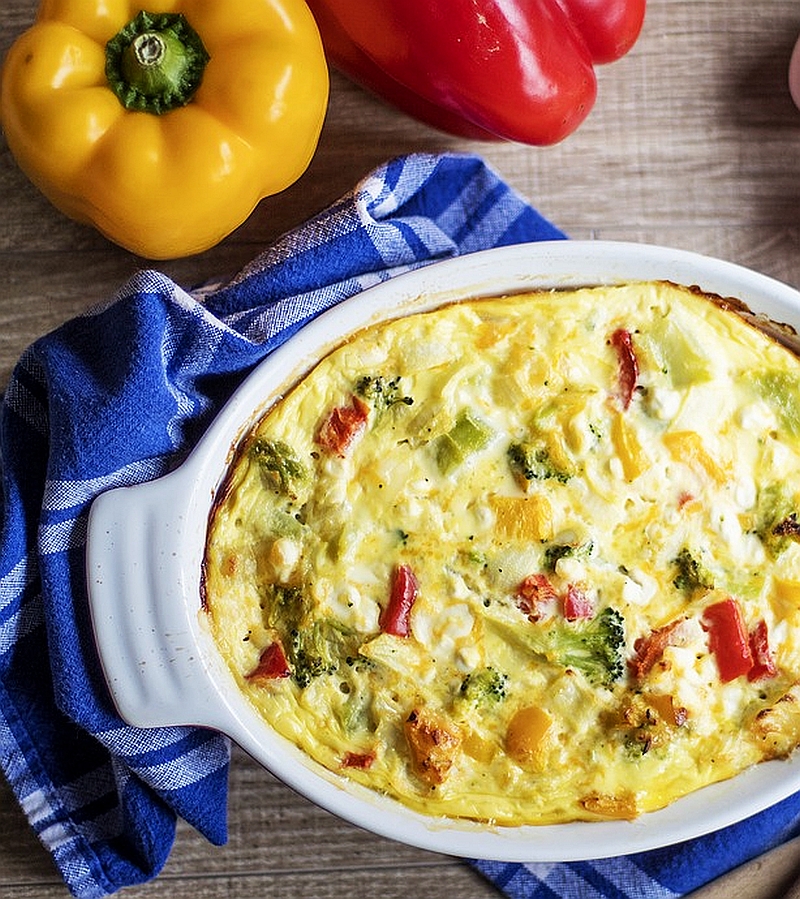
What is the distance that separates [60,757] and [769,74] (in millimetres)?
1967

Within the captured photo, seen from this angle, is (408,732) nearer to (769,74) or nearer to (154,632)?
(154,632)

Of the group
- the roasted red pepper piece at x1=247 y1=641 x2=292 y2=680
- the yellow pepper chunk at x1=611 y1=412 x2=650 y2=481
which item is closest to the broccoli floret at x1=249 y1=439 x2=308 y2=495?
the roasted red pepper piece at x1=247 y1=641 x2=292 y2=680

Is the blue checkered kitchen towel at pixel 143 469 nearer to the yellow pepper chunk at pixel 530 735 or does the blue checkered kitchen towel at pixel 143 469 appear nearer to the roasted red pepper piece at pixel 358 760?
the roasted red pepper piece at pixel 358 760

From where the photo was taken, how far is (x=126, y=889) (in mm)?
2316

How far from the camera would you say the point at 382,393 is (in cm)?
198

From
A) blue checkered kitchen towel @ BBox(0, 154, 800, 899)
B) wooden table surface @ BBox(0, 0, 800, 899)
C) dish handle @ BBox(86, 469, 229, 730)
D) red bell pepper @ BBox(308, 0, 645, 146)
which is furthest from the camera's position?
wooden table surface @ BBox(0, 0, 800, 899)

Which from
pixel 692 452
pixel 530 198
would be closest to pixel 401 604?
pixel 692 452

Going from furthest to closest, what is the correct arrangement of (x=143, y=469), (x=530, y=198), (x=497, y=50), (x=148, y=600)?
(x=530, y=198) < (x=497, y=50) < (x=143, y=469) < (x=148, y=600)

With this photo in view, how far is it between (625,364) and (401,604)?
539 mm

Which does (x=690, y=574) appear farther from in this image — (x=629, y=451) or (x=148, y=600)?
(x=148, y=600)

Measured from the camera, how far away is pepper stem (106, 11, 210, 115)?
2.06 m

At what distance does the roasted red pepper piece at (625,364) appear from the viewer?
1943mm

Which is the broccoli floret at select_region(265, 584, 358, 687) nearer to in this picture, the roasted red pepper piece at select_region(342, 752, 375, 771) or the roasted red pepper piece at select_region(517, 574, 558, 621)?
the roasted red pepper piece at select_region(342, 752, 375, 771)

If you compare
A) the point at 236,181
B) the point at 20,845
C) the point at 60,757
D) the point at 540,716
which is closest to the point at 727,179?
the point at 236,181
